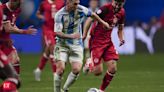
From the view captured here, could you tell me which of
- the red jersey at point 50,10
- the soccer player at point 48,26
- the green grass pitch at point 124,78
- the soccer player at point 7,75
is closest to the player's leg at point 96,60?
the green grass pitch at point 124,78

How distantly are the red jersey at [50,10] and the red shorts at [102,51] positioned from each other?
3.89 meters

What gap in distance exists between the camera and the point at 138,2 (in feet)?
111

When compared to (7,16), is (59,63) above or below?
below

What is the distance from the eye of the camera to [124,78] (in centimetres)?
1897

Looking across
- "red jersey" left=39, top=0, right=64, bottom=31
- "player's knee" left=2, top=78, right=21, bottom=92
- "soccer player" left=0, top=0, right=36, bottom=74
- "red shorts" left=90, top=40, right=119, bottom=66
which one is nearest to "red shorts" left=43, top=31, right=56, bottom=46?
"red jersey" left=39, top=0, right=64, bottom=31

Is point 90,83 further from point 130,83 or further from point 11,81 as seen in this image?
point 11,81

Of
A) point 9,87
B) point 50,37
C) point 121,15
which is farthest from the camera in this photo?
point 50,37

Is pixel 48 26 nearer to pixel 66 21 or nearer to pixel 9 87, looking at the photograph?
pixel 66 21

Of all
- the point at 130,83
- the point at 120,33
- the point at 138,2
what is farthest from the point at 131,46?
the point at 120,33

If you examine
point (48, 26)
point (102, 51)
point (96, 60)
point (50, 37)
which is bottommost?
point (50, 37)

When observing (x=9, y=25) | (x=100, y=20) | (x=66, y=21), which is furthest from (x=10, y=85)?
(x=100, y=20)

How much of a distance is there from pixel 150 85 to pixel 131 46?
43.7 feet

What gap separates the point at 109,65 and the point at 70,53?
1.03 meters

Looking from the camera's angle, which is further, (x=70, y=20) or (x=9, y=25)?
(x=70, y=20)
